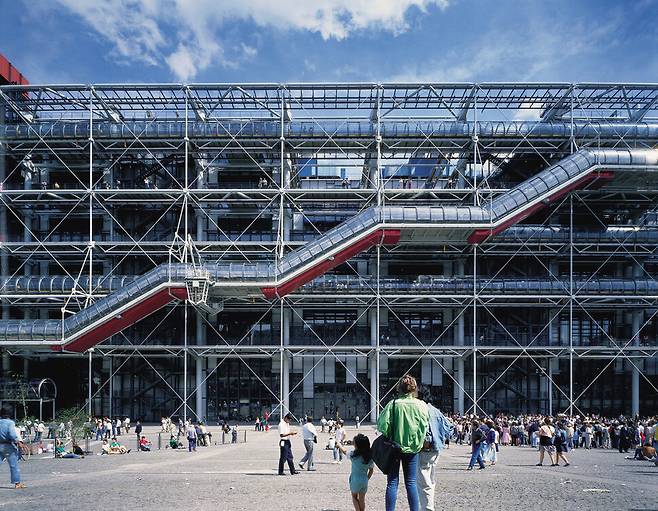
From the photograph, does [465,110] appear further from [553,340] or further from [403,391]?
[403,391]

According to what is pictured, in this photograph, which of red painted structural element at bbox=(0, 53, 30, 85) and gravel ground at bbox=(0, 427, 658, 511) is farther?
red painted structural element at bbox=(0, 53, 30, 85)

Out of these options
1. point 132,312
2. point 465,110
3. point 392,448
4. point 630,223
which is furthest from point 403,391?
point 630,223

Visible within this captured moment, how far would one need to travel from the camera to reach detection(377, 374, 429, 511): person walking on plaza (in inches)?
227

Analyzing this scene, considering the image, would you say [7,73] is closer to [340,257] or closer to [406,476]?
[340,257]

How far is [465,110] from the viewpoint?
103ft

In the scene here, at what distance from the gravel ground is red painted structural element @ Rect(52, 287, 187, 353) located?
10182 mm

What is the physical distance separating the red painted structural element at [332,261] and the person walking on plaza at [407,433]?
21.2 metres

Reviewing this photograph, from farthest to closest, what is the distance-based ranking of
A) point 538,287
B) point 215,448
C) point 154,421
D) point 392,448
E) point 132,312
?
point 154,421
point 538,287
point 132,312
point 215,448
point 392,448

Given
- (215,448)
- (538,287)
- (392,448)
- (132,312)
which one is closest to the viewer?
(392,448)

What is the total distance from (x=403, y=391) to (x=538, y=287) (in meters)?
25.3

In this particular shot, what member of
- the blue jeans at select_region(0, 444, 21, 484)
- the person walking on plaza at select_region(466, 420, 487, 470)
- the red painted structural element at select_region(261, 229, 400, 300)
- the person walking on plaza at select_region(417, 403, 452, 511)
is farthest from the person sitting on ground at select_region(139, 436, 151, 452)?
the person walking on plaza at select_region(417, 403, 452, 511)

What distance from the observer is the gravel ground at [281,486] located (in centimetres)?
863

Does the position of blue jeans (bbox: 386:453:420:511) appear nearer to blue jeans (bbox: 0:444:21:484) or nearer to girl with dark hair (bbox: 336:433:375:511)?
girl with dark hair (bbox: 336:433:375:511)

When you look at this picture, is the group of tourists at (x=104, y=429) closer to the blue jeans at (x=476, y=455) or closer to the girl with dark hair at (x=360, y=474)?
the blue jeans at (x=476, y=455)
